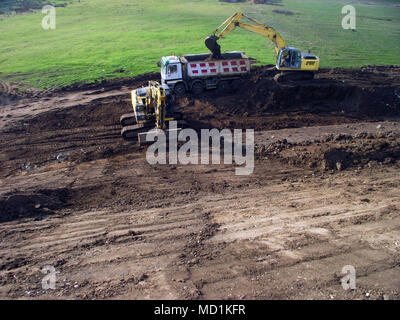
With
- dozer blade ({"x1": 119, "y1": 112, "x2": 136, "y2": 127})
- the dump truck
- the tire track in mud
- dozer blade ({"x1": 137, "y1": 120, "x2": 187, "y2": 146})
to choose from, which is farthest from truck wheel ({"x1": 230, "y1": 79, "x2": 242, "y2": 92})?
the tire track in mud

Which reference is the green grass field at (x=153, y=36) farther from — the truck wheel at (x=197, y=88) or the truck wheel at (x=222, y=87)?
the truck wheel at (x=222, y=87)

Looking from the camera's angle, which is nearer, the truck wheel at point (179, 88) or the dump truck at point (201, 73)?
the dump truck at point (201, 73)

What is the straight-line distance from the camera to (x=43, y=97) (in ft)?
72.9

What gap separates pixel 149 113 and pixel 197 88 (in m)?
5.98

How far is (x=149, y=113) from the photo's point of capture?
16484 mm

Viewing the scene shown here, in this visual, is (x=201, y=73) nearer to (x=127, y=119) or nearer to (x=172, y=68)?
(x=172, y=68)

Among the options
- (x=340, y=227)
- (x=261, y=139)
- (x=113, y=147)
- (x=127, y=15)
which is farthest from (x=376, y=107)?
(x=127, y=15)

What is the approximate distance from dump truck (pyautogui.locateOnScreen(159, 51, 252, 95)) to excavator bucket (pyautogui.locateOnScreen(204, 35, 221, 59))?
0.24 metres

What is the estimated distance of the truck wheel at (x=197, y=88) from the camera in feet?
70.1

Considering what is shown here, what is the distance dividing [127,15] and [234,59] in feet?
104

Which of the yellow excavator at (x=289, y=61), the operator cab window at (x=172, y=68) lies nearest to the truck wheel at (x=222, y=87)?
the yellow excavator at (x=289, y=61)

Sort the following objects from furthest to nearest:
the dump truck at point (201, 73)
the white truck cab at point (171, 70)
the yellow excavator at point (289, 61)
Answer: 1. the yellow excavator at point (289, 61)
2. the dump truck at point (201, 73)
3. the white truck cab at point (171, 70)

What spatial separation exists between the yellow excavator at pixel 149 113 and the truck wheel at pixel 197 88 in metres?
5.08
